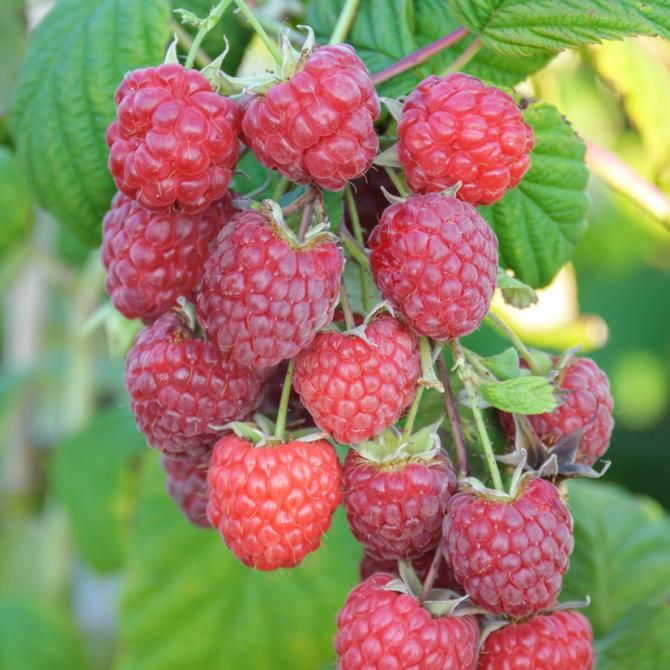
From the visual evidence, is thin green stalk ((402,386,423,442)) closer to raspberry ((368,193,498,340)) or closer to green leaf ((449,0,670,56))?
raspberry ((368,193,498,340))

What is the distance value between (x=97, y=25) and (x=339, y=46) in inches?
14.9

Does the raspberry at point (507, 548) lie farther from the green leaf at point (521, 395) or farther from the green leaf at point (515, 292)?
the green leaf at point (515, 292)

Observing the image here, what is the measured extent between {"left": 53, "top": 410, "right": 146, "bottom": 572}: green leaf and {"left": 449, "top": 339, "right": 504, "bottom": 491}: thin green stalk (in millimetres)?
1221

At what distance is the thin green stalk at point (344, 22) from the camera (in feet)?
3.17

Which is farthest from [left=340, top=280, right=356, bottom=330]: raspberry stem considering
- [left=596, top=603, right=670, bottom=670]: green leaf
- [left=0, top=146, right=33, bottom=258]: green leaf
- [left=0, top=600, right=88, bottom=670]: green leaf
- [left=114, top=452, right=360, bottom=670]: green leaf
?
[left=0, top=600, right=88, bottom=670]: green leaf

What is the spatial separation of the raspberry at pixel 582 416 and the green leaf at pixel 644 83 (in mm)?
725

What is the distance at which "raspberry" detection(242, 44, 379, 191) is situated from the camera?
2.55 ft

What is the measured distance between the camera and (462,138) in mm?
823

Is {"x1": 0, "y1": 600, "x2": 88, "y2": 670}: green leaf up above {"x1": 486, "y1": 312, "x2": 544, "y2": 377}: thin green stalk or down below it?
below

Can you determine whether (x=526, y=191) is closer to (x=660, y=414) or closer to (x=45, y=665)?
(x=45, y=665)

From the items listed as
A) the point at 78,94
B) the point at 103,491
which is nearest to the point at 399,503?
the point at 78,94

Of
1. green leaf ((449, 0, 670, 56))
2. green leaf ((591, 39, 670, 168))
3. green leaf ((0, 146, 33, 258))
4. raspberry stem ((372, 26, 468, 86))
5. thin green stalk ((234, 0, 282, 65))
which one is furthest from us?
green leaf ((0, 146, 33, 258))

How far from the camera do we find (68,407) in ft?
7.45

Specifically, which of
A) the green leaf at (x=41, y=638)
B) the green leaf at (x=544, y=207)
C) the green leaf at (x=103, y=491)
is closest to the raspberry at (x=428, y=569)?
the green leaf at (x=544, y=207)
